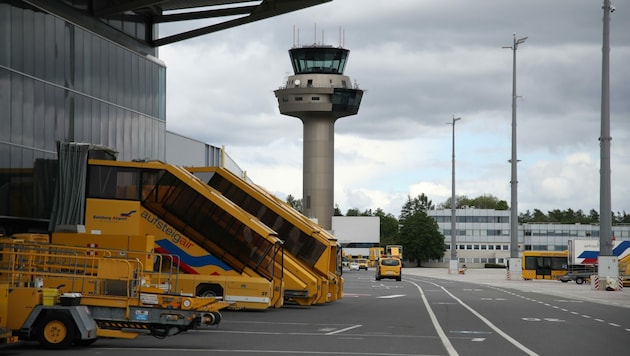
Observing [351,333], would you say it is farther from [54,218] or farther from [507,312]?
[54,218]

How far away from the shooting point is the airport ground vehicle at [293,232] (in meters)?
36.9

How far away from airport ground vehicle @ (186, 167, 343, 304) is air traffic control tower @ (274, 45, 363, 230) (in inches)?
3035

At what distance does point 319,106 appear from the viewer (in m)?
119

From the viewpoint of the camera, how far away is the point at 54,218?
3422cm

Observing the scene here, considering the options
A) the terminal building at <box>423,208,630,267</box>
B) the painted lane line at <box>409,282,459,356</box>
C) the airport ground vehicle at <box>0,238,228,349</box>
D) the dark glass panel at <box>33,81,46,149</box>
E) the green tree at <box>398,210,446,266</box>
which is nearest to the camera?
the airport ground vehicle at <box>0,238,228,349</box>

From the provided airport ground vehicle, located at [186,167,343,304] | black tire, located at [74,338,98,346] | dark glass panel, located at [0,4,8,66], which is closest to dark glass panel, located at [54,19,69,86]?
dark glass panel, located at [0,4,8,66]

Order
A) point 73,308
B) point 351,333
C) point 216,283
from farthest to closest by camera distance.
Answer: point 216,283 → point 351,333 → point 73,308

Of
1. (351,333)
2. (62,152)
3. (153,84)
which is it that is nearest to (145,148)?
(153,84)

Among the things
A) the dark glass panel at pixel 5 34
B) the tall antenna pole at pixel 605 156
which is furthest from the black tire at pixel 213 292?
the tall antenna pole at pixel 605 156

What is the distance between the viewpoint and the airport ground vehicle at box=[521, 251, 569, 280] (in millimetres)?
87375

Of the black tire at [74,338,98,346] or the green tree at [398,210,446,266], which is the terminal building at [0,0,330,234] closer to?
the black tire at [74,338,98,346]

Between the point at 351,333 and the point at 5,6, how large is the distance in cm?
1863

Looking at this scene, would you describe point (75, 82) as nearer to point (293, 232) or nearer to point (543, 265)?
point (293, 232)

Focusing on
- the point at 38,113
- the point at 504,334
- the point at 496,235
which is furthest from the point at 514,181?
the point at 496,235
